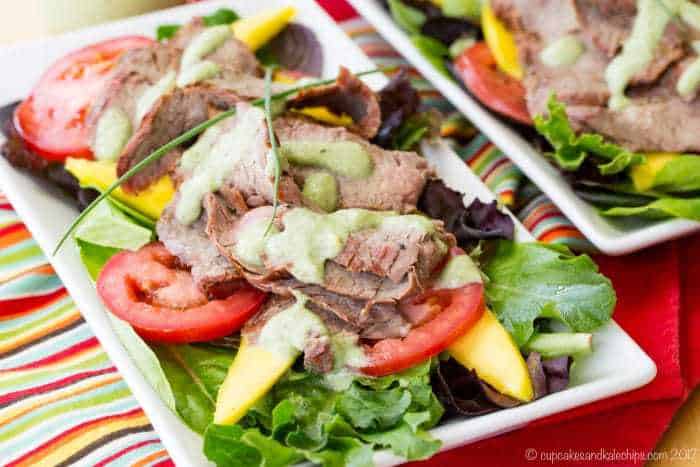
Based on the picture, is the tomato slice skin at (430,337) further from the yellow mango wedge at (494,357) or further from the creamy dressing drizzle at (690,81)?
the creamy dressing drizzle at (690,81)

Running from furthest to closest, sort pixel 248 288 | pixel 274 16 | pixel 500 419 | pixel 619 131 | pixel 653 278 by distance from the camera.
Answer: pixel 274 16 → pixel 619 131 → pixel 653 278 → pixel 248 288 → pixel 500 419

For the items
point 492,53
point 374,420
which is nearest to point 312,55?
point 492,53

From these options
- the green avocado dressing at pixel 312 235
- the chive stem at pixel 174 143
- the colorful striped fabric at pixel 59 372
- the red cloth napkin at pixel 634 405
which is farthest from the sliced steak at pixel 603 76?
the green avocado dressing at pixel 312 235

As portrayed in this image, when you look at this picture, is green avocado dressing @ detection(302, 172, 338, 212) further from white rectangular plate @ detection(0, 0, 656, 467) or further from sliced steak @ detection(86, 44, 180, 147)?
sliced steak @ detection(86, 44, 180, 147)

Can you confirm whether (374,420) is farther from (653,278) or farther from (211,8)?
(211,8)

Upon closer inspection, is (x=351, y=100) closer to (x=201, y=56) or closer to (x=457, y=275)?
(x=201, y=56)

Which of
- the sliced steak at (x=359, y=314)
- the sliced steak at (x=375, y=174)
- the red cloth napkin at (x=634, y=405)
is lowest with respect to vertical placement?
the red cloth napkin at (x=634, y=405)

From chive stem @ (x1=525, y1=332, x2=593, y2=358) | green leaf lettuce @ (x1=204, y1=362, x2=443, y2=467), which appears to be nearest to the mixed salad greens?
chive stem @ (x1=525, y1=332, x2=593, y2=358)

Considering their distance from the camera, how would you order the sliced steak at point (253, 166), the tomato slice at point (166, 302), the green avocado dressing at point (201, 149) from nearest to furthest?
the tomato slice at point (166, 302)
the sliced steak at point (253, 166)
the green avocado dressing at point (201, 149)
